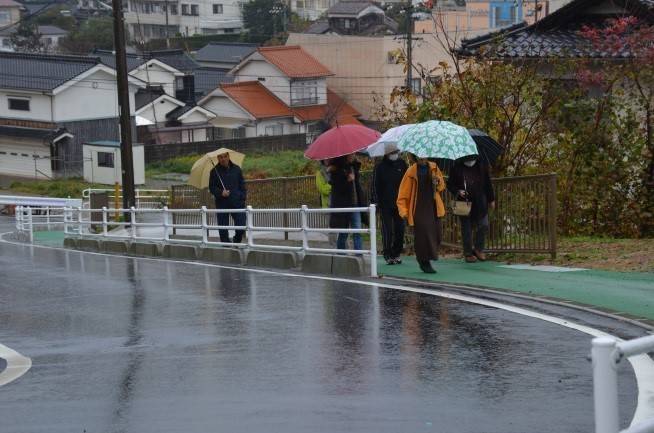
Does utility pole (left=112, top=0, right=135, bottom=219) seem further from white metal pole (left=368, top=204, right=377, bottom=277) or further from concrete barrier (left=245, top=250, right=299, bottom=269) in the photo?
white metal pole (left=368, top=204, right=377, bottom=277)

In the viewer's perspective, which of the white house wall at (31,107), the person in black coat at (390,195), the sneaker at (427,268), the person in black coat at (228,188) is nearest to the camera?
the sneaker at (427,268)

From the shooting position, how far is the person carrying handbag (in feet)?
46.9

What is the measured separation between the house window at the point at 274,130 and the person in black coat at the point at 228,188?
143 ft

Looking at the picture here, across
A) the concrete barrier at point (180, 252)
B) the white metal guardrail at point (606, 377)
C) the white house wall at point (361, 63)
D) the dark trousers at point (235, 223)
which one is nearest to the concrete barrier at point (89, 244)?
the concrete barrier at point (180, 252)

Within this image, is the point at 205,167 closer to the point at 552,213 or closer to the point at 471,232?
the point at 471,232

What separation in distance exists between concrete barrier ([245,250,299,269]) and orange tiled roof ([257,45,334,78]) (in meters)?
44.9

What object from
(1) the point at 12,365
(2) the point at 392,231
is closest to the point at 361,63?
(2) the point at 392,231

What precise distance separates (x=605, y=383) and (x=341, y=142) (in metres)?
10.9

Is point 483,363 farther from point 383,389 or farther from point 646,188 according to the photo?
point 646,188

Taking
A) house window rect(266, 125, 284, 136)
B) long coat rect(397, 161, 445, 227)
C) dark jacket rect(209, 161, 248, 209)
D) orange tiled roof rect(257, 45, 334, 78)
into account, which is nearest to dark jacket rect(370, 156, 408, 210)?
long coat rect(397, 161, 445, 227)

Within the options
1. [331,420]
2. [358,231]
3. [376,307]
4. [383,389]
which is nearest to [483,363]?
[383,389]

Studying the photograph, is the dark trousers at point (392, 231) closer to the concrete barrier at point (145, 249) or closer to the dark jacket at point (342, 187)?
the dark jacket at point (342, 187)

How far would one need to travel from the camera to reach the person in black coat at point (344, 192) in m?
15.0

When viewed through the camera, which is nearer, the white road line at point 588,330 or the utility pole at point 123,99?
the white road line at point 588,330
